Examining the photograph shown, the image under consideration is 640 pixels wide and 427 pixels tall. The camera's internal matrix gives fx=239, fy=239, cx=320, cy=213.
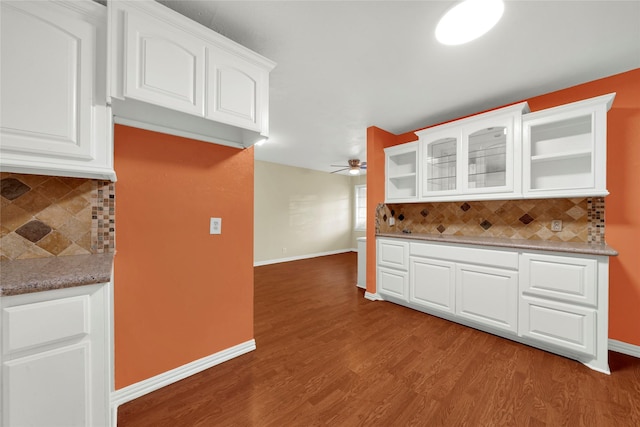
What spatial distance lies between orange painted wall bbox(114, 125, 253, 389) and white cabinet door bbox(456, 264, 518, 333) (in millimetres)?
2096

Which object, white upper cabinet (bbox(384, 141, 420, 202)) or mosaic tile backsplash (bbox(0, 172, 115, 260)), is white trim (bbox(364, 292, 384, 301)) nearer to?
white upper cabinet (bbox(384, 141, 420, 202))

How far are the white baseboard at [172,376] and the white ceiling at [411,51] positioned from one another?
2.32 metres

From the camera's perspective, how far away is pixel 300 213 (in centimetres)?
625

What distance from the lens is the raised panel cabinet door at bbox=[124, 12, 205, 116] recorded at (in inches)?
46.1

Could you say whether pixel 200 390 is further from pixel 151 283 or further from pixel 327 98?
pixel 327 98

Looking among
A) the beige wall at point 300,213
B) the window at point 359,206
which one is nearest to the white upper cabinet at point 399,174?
the beige wall at point 300,213

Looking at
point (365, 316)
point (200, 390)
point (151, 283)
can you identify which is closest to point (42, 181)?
point (151, 283)

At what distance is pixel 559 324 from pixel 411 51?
96.3 inches

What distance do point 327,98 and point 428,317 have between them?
2670mm

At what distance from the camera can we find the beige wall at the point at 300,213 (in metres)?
5.52

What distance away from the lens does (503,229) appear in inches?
105

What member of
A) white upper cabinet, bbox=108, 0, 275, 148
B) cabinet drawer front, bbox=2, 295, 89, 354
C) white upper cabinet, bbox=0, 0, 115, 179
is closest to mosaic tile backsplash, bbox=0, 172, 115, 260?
white upper cabinet, bbox=0, 0, 115, 179

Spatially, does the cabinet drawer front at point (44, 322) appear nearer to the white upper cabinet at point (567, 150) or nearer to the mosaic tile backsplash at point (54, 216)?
the mosaic tile backsplash at point (54, 216)

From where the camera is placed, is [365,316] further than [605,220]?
Yes
